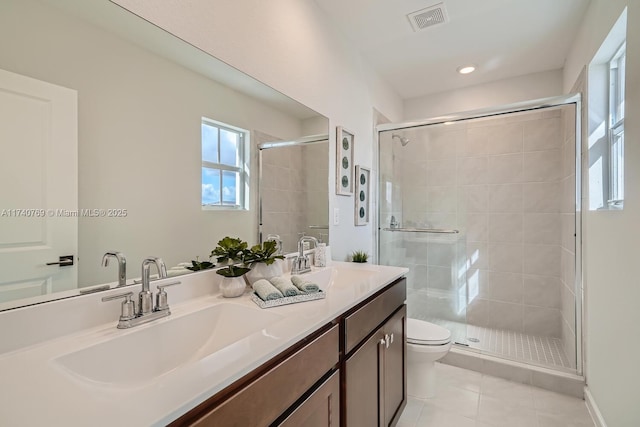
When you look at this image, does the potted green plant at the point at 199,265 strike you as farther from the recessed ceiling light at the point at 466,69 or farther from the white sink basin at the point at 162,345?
the recessed ceiling light at the point at 466,69

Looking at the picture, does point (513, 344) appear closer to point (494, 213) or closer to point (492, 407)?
point (492, 407)

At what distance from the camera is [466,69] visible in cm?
276

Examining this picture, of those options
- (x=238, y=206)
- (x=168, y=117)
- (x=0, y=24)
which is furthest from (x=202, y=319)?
(x=0, y=24)

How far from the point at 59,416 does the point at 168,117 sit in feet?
3.07

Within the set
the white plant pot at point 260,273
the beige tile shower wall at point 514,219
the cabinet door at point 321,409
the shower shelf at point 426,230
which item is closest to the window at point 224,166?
the white plant pot at point 260,273

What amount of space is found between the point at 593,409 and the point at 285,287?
2034mm

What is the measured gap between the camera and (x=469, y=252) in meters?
3.00

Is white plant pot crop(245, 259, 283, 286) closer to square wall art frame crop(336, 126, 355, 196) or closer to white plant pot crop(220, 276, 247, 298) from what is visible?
white plant pot crop(220, 276, 247, 298)

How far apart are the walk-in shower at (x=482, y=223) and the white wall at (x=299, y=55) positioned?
468 millimetres

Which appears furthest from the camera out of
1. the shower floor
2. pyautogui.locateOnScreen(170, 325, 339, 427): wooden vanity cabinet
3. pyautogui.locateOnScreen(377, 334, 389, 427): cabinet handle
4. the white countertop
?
→ the shower floor

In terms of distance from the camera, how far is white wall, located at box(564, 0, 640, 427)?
124cm

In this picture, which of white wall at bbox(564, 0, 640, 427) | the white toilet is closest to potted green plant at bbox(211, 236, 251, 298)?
the white toilet

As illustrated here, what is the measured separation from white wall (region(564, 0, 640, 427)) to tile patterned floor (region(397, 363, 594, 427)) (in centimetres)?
21

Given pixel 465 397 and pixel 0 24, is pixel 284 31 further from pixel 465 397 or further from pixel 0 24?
pixel 465 397
